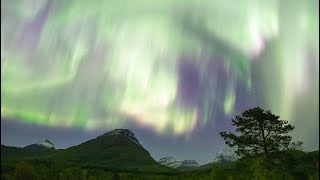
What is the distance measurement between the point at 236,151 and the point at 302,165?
11.1m

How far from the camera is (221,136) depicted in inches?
2697

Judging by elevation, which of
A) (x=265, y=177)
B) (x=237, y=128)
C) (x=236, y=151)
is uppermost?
(x=237, y=128)

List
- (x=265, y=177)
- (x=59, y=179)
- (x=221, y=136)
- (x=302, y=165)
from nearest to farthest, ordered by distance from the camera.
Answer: (x=265, y=177)
(x=302, y=165)
(x=221, y=136)
(x=59, y=179)

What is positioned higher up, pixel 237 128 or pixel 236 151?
pixel 237 128

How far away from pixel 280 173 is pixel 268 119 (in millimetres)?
9801

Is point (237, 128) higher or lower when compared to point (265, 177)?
higher

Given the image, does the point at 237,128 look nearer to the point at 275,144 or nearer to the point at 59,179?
the point at 275,144

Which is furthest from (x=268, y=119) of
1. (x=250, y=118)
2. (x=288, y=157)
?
(x=288, y=157)

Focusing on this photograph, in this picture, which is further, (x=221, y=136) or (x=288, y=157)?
(x=221, y=136)

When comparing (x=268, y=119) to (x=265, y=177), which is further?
(x=268, y=119)

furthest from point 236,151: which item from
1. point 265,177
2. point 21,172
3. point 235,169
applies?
point 21,172

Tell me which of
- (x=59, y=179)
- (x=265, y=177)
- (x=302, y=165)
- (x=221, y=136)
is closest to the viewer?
(x=265, y=177)

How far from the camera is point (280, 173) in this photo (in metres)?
60.3

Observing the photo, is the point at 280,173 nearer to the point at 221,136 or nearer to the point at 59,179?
the point at 221,136
